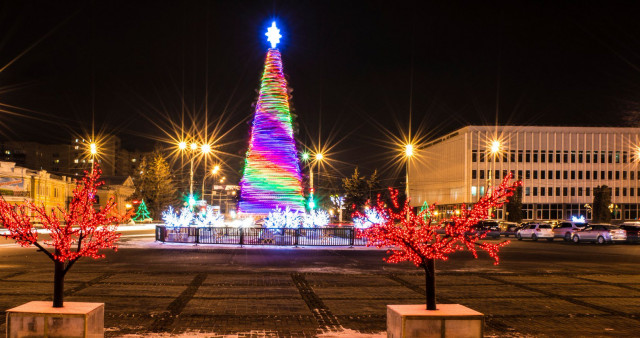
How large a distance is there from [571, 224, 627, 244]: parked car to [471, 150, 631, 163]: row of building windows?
43082 millimetres

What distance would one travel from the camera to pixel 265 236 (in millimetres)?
Answer: 33875

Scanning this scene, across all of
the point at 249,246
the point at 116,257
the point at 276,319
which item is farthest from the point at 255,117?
the point at 276,319

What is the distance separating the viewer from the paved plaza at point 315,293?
9914 millimetres

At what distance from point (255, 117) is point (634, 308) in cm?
3129

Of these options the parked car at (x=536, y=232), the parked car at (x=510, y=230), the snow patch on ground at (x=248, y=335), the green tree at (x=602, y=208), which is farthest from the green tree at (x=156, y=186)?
the snow patch on ground at (x=248, y=335)

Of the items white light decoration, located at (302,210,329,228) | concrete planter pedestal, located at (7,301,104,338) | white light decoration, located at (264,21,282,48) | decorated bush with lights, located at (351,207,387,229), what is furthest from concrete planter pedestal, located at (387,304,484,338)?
white light decoration, located at (264,21,282,48)

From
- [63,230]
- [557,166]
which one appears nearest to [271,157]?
[63,230]

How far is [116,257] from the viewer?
24.0m

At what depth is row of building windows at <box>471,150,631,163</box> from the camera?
84562 millimetres

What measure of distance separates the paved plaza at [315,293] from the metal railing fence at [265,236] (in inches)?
387

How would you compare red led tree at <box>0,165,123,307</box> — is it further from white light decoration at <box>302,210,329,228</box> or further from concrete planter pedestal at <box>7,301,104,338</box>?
white light decoration at <box>302,210,329,228</box>

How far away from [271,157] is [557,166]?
6071 centimetres

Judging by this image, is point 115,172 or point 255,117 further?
point 115,172

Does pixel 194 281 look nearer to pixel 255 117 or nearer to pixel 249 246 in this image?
pixel 249 246
